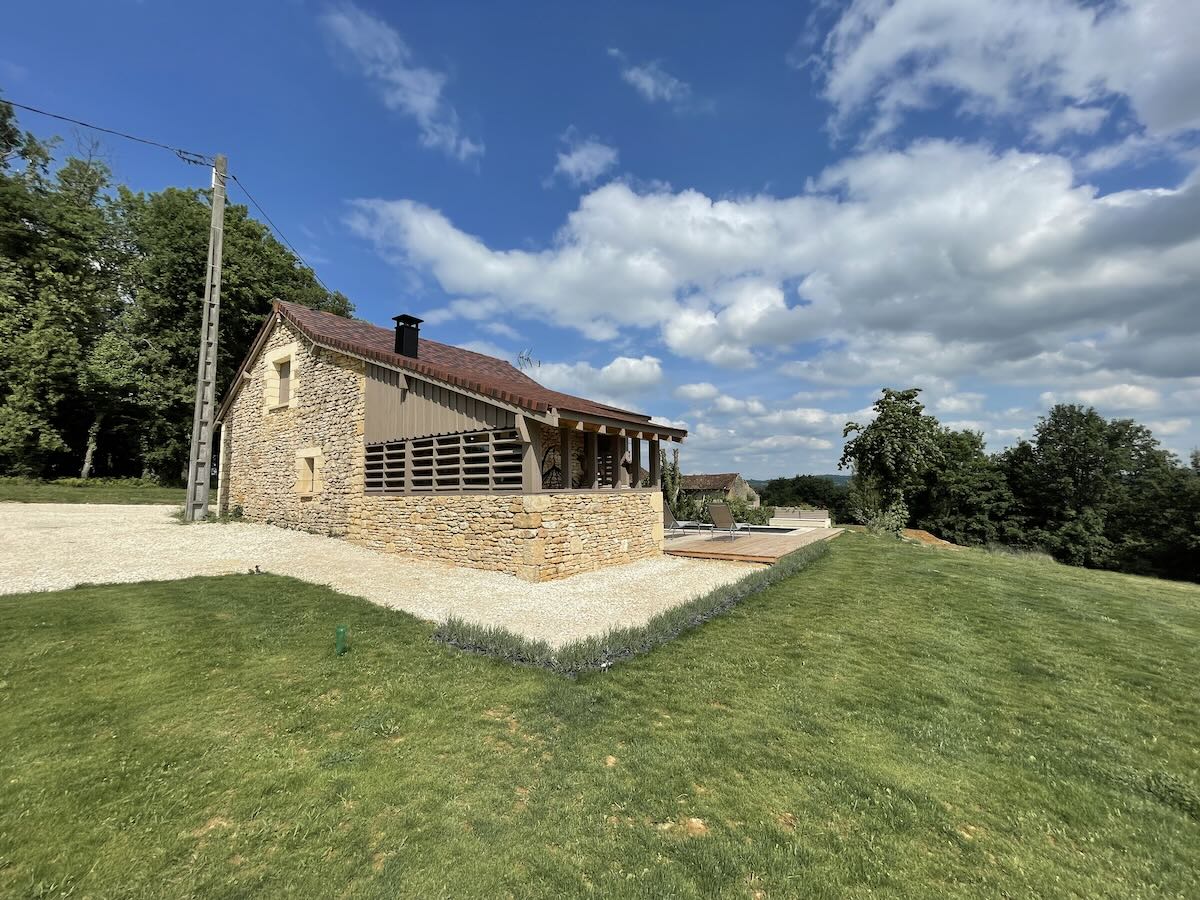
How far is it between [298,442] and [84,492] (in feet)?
41.6

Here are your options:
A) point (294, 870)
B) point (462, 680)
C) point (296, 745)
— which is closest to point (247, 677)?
point (296, 745)

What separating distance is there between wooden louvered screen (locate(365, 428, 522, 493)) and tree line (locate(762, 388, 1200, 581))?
78.8 feet

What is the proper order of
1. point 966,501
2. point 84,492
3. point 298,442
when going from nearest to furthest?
point 298,442 < point 84,492 < point 966,501

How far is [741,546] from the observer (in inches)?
507

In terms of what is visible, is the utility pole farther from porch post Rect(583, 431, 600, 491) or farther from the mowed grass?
porch post Rect(583, 431, 600, 491)

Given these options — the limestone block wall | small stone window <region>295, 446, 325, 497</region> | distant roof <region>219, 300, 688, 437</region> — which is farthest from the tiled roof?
small stone window <region>295, 446, 325, 497</region>

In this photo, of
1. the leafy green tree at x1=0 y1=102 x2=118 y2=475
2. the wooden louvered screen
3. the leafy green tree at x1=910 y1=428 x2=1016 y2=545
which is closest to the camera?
the wooden louvered screen

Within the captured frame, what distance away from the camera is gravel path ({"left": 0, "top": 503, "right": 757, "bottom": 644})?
7.48 metres

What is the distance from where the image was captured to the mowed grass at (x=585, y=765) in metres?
2.62

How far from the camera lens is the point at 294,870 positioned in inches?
101

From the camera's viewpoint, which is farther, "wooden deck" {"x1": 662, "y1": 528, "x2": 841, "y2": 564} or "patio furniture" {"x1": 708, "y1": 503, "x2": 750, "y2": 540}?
"patio furniture" {"x1": 708, "y1": 503, "x2": 750, "y2": 540}

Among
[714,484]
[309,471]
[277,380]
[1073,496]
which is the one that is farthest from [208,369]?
[1073,496]

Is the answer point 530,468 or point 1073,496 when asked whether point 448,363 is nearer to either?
point 530,468

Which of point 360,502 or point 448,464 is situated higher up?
point 448,464
